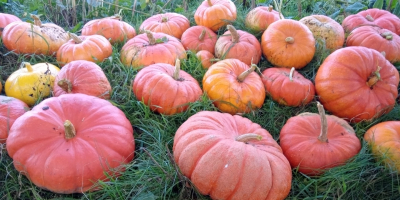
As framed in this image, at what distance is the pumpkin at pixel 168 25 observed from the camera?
13.4 ft

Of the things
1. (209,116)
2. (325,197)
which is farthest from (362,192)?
(209,116)

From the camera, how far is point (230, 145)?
1.97 metres

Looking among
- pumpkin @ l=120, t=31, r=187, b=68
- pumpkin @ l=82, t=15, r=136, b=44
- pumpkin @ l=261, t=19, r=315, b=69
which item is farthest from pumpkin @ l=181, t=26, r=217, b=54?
pumpkin @ l=82, t=15, r=136, b=44

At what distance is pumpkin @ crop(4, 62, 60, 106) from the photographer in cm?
274

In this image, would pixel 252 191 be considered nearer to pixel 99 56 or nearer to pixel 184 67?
pixel 184 67

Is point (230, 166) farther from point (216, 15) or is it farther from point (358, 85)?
point (216, 15)

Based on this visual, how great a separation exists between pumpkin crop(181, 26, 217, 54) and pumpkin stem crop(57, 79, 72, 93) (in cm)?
152

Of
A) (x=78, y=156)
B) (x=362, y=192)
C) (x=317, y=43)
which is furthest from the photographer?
(x=317, y=43)

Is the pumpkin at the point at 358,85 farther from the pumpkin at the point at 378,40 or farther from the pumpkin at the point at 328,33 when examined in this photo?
the pumpkin at the point at 328,33

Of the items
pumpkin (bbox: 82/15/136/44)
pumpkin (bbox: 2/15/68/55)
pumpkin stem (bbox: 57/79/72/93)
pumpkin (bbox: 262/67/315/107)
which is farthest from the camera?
pumpkin (bbox: 82/15/136/44)

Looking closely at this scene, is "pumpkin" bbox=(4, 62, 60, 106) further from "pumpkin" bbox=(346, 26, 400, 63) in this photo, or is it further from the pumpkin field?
"pumpkin" bbox=(346, 26, 400, 63)

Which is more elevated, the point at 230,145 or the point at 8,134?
the point at 230,145

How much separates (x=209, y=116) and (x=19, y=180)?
1.34 metres

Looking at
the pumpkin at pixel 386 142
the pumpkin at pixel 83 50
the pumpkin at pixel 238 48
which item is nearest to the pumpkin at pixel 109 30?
the pumpkin at pixel 83 50
